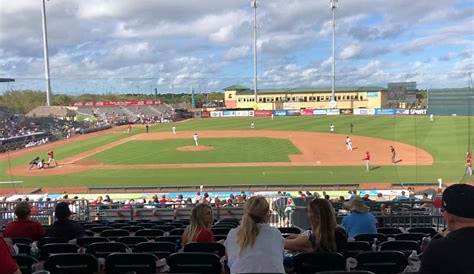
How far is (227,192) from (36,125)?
40081 millimetres

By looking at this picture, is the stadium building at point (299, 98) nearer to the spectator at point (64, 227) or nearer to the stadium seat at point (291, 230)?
the stadium seat at point (291, 230)

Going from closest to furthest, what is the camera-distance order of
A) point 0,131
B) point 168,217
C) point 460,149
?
1. point 168,217
2. point 460,149
3. point 0,131

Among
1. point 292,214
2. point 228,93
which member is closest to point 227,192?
point 292,214

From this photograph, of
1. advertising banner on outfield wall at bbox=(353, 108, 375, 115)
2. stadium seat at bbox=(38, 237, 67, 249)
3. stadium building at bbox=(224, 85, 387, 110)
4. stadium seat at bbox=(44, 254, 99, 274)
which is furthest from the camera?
stadium building at bbox=(224, 85, 387, 110)

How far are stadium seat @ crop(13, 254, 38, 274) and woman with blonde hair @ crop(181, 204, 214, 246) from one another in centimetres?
196

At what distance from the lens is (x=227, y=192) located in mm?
28391

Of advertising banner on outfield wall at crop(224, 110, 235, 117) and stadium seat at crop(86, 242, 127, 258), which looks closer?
stadium seat at crop(86, 242, 127, 258)

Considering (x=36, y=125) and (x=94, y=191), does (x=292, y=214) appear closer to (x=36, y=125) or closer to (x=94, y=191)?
(x=94, y=191)

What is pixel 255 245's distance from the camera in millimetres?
4727

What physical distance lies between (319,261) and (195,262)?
4.39 ft

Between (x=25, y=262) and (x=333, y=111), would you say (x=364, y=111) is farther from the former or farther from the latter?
(x=25, y=262)

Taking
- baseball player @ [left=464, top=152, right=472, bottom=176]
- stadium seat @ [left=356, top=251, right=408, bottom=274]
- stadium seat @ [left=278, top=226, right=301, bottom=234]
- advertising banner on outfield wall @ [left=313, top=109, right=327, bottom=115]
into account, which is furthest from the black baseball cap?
advertising banner on outfield wall @ [left=313, top=109, right=327, bottom=115]

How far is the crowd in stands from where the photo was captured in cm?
319

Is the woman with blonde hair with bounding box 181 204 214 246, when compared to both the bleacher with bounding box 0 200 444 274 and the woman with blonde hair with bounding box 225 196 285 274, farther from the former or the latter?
the woman with blonde hair with bounding box 225 196 285 274
